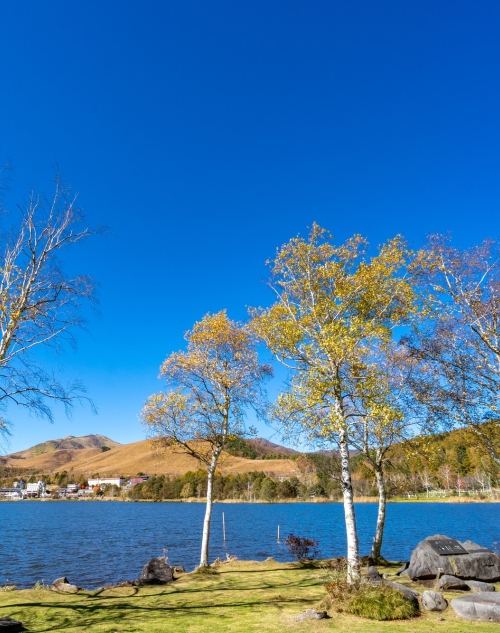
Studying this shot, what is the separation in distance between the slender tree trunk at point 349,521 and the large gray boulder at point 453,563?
4452 mm

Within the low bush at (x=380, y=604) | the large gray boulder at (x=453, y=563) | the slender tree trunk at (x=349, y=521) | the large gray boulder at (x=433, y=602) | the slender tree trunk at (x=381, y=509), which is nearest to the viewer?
the low bush at (x=380, y=604)

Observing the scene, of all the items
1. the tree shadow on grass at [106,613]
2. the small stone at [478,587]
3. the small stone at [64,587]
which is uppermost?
the small stone at [478,587]

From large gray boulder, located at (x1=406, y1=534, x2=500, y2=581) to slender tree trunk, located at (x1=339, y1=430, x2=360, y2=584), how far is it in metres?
4.45

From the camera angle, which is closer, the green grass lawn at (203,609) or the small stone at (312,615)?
the green grass lawn at (203,609)

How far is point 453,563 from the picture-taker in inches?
682

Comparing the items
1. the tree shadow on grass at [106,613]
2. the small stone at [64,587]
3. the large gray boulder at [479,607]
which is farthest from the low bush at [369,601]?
the small stone at [64,587]

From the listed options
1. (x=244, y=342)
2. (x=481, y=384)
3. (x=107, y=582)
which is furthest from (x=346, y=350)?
(x=107, y=582)

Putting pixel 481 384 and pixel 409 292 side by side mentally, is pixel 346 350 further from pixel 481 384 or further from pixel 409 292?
pixel 481 384

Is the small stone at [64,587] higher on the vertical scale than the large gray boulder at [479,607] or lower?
lower

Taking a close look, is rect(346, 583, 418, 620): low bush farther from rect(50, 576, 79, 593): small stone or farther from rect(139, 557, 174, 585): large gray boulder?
rect(50, 576, 79, 593): small stone

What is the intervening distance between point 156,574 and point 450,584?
1342 cm

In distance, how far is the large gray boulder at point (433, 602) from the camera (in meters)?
12.4

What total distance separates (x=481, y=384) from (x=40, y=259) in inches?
800

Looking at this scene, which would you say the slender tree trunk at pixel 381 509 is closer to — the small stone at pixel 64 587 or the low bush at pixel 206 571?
the low bush at pixel 206 571
